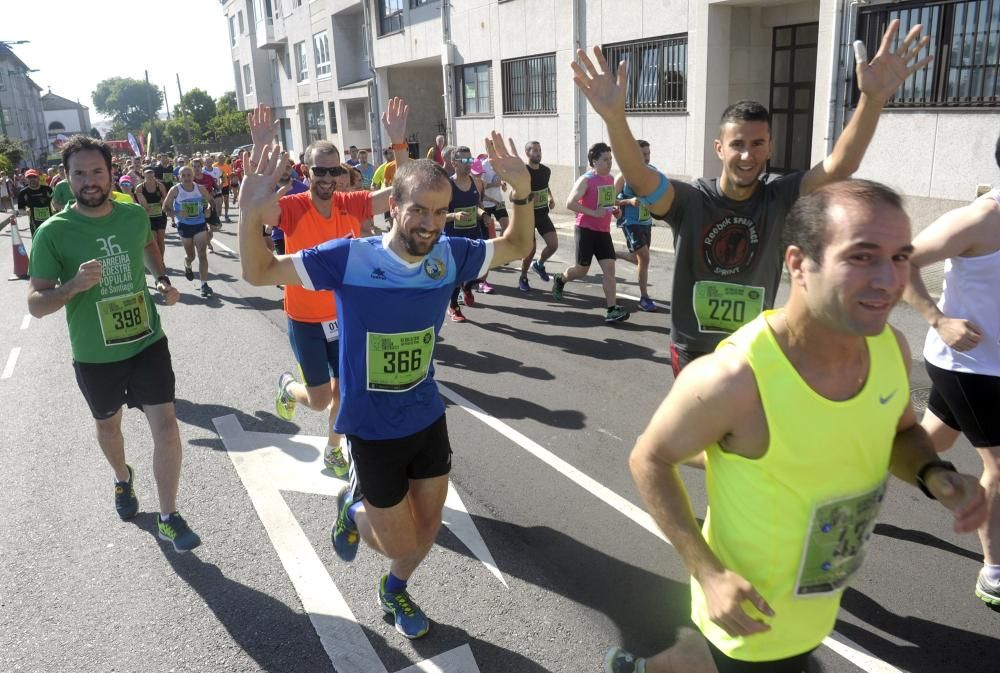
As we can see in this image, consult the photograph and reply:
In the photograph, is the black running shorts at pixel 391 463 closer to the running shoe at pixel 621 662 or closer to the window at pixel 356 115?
the running shoe at pixel 621 662

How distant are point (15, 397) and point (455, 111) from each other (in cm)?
2019

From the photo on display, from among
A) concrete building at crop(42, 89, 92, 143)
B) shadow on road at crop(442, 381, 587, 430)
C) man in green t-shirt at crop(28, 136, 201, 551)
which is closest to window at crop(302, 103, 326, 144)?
shadow on road at crop(442, 381, 587, 430)

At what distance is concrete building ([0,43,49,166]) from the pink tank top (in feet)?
224

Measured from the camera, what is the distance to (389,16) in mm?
30406

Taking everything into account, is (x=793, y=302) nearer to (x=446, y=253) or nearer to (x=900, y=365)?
(x=900, y=365)

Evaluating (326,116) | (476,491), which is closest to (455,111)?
(326,116)

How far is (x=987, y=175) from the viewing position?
10383 millimetres

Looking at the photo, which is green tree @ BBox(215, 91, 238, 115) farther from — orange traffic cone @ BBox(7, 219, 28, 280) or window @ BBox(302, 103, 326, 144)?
orange traffic cone @ BBox(7, 219, 28, 280)

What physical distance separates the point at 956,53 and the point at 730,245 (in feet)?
31.2

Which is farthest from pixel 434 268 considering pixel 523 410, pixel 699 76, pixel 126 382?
pixel 699 76

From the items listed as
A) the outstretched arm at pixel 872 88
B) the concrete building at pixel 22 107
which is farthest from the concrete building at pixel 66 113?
the outstretched arm at pixel 872 88

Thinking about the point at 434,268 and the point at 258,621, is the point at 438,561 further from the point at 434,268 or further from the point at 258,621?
the point at 434,268

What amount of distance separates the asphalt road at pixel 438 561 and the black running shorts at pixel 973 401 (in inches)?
31.5

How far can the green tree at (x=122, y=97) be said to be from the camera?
486 ft
